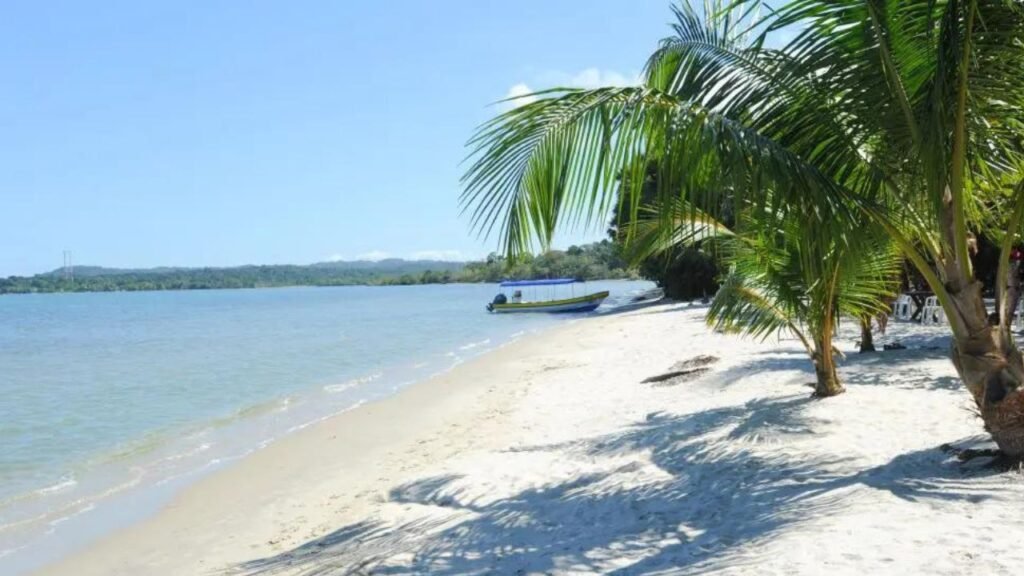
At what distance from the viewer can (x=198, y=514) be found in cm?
770

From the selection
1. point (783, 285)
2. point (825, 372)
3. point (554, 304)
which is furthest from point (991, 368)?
point (554, 304)

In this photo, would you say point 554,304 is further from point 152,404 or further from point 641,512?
point 641,512

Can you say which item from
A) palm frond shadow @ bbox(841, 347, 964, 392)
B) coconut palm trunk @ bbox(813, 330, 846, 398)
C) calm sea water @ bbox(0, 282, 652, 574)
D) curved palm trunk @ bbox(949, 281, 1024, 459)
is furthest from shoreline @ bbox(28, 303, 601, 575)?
palm frond shadow @ bbox(841, 347, 964, 392)

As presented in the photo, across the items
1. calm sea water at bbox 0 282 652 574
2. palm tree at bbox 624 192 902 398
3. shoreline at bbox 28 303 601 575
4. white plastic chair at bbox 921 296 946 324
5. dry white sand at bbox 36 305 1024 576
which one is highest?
palm tree at bbox 624 192 902 398

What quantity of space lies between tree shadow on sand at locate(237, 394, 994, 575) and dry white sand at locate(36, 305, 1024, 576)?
18mm

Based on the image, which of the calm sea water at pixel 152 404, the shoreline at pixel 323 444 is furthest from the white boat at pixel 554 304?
the shoreline at pixel 323 444

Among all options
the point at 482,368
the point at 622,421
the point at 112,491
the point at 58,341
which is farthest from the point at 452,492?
the point at 58,341

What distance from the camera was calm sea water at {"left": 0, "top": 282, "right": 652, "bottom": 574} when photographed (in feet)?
28.3

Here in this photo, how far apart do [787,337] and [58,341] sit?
35695mm

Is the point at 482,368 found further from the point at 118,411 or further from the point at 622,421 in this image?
the point at 622,421

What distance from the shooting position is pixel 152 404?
54.0 ft

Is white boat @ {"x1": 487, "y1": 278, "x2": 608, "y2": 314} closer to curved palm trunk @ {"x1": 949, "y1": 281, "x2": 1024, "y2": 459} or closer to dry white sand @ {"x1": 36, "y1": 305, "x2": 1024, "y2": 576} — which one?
dry white sand @ {"x1": 36, "y1": 305, "x2": 1024, "y2": 576}

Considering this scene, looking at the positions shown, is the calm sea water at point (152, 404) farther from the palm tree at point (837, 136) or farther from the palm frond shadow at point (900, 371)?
the palm frond shadow at point (900, 371)

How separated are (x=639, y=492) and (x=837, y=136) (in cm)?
255
